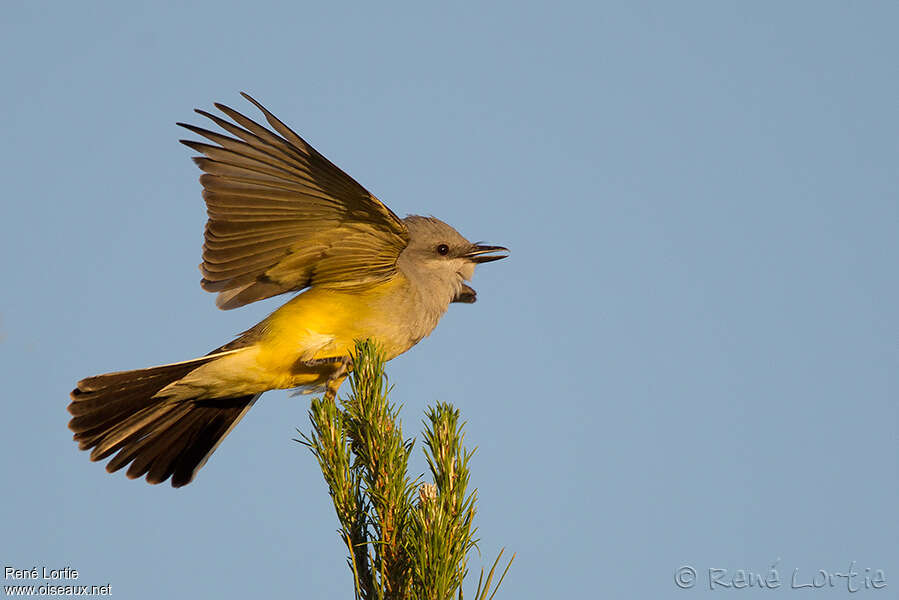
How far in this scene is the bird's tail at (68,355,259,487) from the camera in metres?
6.12

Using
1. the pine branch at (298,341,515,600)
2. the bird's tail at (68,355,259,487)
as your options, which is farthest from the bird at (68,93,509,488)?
the pine branch at (298,341,515,600)

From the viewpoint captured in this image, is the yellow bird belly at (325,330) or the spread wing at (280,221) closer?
the spread wing at (280,221)

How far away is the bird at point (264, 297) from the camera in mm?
5656

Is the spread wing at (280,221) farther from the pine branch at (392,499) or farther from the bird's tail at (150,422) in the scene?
the pine branch at (392,499)

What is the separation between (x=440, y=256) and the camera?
702cm

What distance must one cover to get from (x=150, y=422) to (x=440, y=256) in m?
2.58

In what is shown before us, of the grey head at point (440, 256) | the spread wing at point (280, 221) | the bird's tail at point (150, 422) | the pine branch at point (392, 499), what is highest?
the grey head at point (440, 256)

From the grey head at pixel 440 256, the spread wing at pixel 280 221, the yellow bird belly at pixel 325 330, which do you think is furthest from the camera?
the grey head at pixel 440 256

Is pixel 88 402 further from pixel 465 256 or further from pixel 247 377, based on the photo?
pixel 465 256

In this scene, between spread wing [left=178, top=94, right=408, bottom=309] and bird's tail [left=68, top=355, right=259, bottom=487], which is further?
bird's tail [left=68, top=355, right=259, bottom=487]

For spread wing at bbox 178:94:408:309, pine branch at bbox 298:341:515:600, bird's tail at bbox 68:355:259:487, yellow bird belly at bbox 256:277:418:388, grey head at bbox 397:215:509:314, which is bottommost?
pine branch at bbox 298:341:515:600

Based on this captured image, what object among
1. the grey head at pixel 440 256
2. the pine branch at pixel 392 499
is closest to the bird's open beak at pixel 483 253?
the grey head at pixel 440 256

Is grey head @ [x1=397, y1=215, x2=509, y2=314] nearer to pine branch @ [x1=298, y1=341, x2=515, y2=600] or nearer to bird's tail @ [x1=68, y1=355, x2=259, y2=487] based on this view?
bird's tail @ [x1=68, y1=355, x2=259, y2=487]

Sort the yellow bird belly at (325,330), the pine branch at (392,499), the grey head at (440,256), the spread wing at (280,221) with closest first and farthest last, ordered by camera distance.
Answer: the pine branch at (392,499) < the spread wing at (280,221) < the yellow bird belly at (325,330) < the grey head at (440,256)
